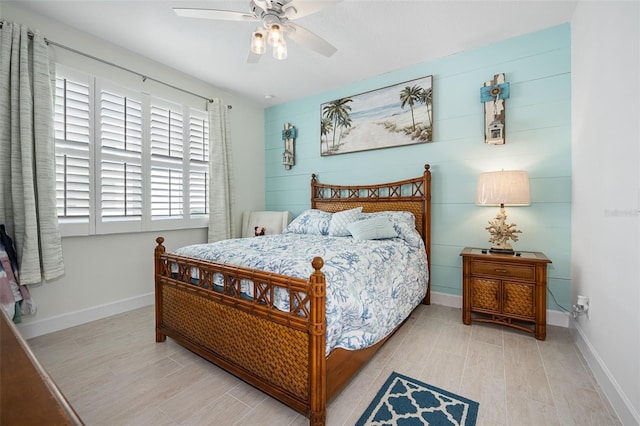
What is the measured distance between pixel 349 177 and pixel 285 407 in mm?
2760

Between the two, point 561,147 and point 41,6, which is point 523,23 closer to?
point 561,147

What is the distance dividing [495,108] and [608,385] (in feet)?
7.68

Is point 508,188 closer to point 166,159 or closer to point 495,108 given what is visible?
point 495,108

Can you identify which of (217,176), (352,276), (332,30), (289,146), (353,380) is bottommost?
(353,380)

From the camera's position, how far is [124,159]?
294 centimetres

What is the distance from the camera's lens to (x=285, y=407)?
5.14 feet

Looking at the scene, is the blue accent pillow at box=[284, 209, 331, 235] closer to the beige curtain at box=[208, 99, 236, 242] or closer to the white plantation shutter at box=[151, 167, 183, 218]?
the beige curtain at box=[208, 99, 236, 242]

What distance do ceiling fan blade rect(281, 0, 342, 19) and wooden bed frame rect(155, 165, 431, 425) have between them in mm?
1547

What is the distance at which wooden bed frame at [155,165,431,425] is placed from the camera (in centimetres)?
136

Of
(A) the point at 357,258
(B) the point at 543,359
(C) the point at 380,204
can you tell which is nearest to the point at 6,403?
(A) the point at 357,258

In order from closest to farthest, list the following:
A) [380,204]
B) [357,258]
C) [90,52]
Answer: [357,258] < [90,52] < [380,204]

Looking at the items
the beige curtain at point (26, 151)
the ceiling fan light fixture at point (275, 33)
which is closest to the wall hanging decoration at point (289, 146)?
the ceiling fan light fixture at point (275, 33)

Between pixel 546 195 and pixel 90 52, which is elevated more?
pixel 90 52

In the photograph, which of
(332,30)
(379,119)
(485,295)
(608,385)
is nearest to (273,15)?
(332,30)
